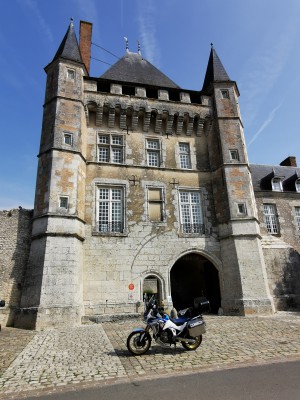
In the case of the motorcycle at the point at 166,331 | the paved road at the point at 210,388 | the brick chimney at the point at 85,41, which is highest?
the brick chimney at the point at 85,41

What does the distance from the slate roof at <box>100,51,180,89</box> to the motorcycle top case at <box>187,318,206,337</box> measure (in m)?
11.9

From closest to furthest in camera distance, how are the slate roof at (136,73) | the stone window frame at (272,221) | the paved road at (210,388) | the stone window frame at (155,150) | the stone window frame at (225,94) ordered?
1. the paved road at (210,388)
2. the stone window frame at (155,150)
3. the stone window frame at (225,94)
4. the slate roof at (136,73)
5. the stone window frame at (272,221)

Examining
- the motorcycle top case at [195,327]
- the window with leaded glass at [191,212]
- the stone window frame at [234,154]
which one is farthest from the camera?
the stone window frame at [234,154]

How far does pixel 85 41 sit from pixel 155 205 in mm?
10119

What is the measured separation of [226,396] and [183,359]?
1.65 meters

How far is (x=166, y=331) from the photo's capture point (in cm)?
552

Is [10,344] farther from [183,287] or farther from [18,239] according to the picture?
[183,287]

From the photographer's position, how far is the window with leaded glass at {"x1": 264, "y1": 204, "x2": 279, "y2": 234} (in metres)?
17.5

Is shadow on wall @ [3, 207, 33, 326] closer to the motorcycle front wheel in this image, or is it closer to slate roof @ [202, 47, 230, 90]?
the motorcycle front wheel

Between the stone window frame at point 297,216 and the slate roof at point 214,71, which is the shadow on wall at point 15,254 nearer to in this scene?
the slate roof at point 214,71

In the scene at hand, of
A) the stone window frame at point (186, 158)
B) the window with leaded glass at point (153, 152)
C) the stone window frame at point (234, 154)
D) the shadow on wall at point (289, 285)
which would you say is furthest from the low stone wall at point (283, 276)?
the window with leaded glass at point (153, 152)

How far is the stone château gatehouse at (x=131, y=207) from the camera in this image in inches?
398

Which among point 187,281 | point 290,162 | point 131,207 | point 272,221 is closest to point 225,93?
point 131,207

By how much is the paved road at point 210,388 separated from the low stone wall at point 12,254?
710cm
